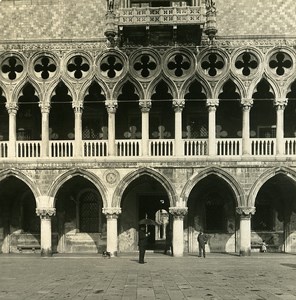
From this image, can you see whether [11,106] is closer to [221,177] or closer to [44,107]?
[44,107]

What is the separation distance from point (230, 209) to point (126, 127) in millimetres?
6486

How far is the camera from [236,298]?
13148mm

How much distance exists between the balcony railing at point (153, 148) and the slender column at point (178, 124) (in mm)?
35

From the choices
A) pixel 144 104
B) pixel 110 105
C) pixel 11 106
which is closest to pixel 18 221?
pixel 11 106

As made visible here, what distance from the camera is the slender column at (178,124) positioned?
80.7 ft

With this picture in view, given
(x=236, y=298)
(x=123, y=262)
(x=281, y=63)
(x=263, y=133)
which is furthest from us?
(x=263, y=133)

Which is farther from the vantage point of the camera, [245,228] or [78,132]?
[78,132]

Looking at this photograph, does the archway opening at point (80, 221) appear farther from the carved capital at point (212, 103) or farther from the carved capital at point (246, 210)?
the carved capital at point (212, 103)

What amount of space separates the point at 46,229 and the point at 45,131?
4.38 m

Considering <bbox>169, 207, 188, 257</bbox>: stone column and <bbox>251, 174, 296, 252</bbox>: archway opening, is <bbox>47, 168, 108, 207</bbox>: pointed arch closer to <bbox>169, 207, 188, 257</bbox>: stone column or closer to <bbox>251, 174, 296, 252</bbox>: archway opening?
<bbox>169, 207, 188, 257</bbox>: stone column

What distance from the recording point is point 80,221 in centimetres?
2761

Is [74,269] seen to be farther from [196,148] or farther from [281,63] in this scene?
[281,63]

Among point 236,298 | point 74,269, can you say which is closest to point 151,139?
point 74,269

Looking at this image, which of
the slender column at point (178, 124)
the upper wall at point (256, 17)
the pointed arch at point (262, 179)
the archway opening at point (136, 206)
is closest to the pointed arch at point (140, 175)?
the slender column at point (178, 124)
